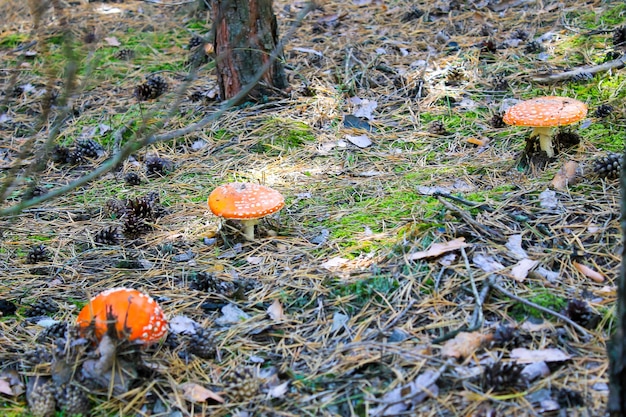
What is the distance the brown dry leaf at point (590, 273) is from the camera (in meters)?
2.99

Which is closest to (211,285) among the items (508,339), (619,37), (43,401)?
(43,401)

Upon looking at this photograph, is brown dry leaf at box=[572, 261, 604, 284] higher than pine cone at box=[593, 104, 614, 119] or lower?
lower

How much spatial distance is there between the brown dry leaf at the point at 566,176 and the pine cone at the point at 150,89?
3730 millimetres

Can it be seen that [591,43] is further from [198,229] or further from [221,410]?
[221,410]

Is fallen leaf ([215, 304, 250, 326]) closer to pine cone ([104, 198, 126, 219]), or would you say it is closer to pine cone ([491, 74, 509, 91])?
pine cone ([104, 198, 126, 219])

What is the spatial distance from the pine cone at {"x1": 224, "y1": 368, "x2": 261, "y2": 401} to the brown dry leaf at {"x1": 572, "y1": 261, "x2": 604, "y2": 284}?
1656 millimetres

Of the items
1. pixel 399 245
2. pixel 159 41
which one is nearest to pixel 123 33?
pixel 159 41

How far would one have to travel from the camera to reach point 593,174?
381 cm

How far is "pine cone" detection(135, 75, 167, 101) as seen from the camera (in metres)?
5.88

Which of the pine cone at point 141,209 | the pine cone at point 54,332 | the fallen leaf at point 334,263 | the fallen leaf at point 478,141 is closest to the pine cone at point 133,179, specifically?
the pine cone at point 141,209

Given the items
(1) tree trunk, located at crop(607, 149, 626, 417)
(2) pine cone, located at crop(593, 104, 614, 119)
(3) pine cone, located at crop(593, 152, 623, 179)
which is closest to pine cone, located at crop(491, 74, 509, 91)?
(2) pine cone, located at crop(593, 104, 614, 119)

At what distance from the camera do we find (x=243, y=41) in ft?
17.1

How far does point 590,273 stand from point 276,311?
156cm

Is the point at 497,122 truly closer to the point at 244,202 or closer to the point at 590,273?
the point at 590,273
